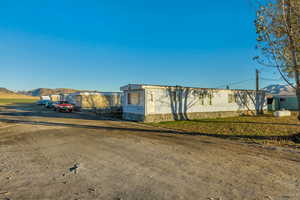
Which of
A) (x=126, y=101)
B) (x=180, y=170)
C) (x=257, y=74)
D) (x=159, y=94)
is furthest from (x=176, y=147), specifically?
(x=257, y=74)

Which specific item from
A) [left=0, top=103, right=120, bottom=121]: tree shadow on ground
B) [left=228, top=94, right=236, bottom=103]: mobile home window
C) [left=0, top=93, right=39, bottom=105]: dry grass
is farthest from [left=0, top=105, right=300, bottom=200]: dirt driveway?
[left=0, top=93, right=39, bottom=105]: dry grass

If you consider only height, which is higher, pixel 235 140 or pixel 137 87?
pixel 137 87

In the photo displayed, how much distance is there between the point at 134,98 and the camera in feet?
56.0

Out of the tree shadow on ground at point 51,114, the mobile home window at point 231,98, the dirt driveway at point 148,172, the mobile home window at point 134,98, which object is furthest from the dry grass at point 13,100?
the dirt driveway at point 148,172

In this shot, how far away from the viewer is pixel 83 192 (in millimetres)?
3645

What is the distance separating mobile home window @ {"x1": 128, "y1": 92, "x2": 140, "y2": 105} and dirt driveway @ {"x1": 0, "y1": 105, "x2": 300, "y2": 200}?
9.34 meters

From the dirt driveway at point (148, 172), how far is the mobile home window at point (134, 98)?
30.7 ft

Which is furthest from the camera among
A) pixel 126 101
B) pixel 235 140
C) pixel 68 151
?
pixel 126 101

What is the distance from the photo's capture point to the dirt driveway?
3.61m

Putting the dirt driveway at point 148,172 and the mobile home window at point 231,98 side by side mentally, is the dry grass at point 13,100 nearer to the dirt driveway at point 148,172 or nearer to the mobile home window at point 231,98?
the mobile home window at point 231,98

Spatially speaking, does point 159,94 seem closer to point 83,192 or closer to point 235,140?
point 235,140

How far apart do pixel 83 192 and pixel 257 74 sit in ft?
83.7

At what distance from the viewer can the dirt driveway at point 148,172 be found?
361 centimetres

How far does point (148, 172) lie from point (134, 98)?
1262 cm
